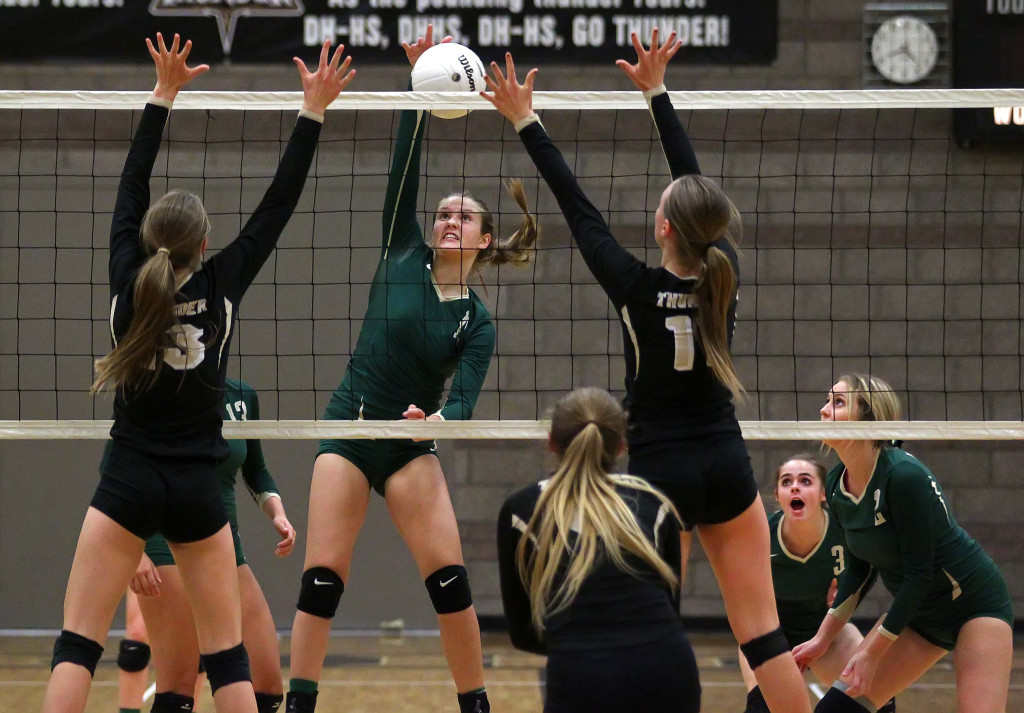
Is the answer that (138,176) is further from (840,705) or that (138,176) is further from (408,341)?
(840,705)

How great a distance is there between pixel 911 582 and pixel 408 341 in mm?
1865

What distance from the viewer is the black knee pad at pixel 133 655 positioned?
15.8ft

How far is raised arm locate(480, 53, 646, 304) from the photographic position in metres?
3.26

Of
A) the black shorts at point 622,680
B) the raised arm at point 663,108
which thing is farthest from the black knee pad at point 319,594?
the raised arm at point 663,108

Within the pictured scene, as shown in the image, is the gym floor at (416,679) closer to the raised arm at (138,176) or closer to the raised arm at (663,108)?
the raised arm at (138,176)

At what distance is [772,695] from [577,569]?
1.11 metres

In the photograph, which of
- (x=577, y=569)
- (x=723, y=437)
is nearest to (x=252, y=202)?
(x=723, y=437)

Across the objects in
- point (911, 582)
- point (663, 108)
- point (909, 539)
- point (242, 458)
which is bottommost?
point (911, 582)

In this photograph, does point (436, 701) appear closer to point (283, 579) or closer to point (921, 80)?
point (283, 579)

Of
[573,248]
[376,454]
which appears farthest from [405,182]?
[573,248]

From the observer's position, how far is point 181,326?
10.8ft

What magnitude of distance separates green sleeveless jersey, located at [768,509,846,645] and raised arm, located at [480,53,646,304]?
2042 millimetres

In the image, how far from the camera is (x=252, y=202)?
780 centimetres

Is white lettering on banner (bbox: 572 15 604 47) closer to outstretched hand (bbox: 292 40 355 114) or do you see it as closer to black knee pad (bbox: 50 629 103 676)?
outstretched hand (bbox: 292 40 355 114)
